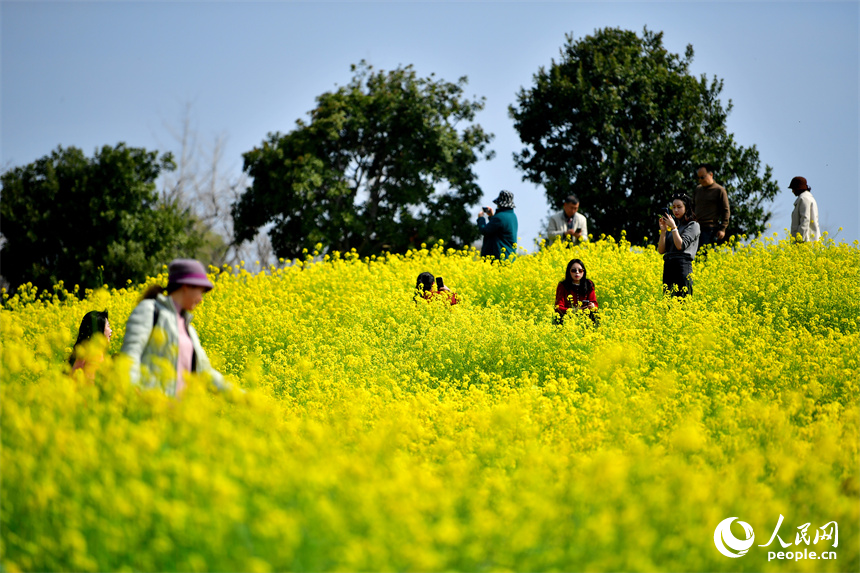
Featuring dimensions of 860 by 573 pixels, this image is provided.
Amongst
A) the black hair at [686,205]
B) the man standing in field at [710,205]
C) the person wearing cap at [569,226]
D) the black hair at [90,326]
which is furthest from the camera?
the person wearing cap at [569,226]

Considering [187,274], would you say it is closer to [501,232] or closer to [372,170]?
[501,232]

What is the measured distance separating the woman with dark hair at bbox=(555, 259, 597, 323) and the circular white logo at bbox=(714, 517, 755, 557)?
4.83 m

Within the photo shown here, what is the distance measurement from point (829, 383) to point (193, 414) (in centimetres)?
480

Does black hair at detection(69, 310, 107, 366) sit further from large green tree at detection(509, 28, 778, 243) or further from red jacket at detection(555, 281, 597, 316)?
large green tree at detection(509, 28, 778, 243)

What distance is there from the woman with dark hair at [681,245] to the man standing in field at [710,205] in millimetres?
1724

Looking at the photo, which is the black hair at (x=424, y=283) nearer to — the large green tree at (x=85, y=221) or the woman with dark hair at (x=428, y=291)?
the woman with dark hair at (x=428, y=291)

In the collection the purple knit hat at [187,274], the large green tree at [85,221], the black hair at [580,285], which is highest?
the large green tree at [85,221]

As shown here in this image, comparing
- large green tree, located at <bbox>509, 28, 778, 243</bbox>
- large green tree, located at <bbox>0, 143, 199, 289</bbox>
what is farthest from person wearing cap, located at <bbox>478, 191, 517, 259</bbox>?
large green tree, located at <bbox>0, 143, 199, 289</bbox>

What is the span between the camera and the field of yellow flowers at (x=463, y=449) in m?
2.72

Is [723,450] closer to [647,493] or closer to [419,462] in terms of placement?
[647,493]

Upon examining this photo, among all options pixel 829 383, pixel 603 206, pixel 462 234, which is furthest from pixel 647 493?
pixel 462 234

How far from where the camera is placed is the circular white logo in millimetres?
3023

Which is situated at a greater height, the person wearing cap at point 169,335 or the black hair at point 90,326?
the black hair at point 90,326

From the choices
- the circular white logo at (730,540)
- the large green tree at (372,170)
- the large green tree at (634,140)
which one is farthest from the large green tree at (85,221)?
the circular white logo at (730,540)
